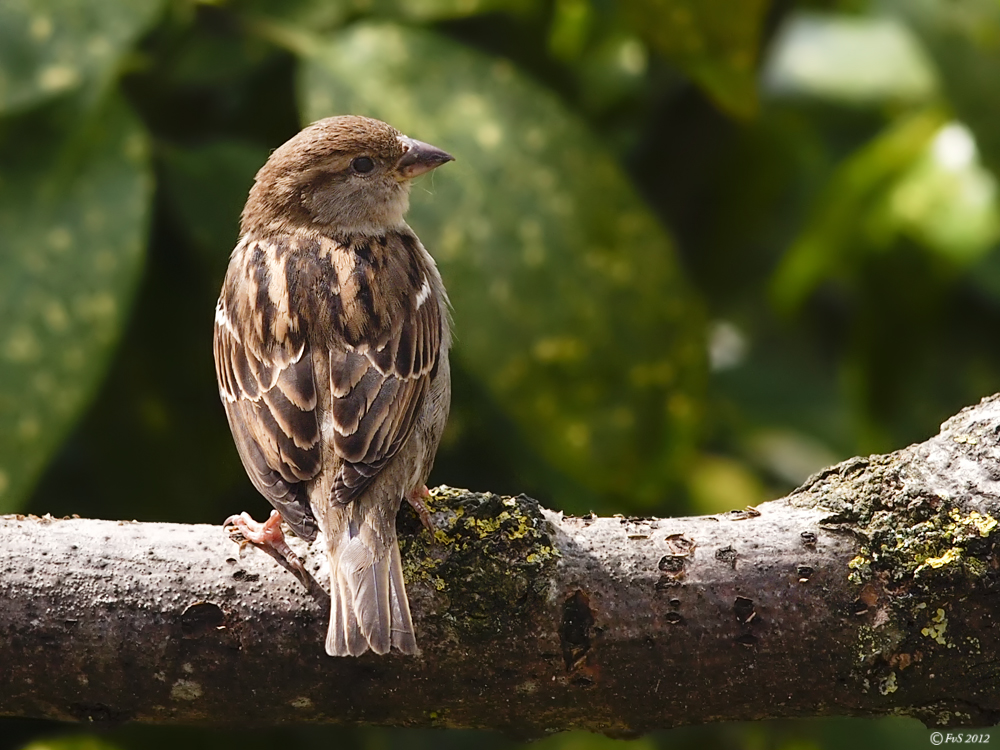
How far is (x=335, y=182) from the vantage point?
385 centimetres

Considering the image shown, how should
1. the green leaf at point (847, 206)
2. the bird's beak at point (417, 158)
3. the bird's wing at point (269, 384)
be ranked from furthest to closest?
the green leaf at point (847, 206), the bird's beak at point (417, 158), the bird's wing at point (269, 384)

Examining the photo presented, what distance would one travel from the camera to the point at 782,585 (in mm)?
2355

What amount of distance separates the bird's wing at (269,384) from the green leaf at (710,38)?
1.15 m

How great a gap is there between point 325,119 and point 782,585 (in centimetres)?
199

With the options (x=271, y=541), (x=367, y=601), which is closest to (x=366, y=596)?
(x=367, y=601)

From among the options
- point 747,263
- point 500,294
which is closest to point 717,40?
point 500,294

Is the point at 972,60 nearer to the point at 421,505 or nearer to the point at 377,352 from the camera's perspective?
the point at 377,352

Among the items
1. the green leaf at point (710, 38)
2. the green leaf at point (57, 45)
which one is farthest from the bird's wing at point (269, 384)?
the green leaf at point (710, 38)

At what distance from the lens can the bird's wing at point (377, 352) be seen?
2904mm

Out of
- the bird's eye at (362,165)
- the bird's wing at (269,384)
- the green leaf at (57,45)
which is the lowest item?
the bird's wing at (269,384)

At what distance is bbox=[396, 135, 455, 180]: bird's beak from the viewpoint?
3.58m

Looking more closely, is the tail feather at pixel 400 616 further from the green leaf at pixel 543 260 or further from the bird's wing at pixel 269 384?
the green leaf at pixel 543 260

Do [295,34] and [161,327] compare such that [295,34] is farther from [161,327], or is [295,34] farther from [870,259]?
[870,259]

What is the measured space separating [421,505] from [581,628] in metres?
0.44
